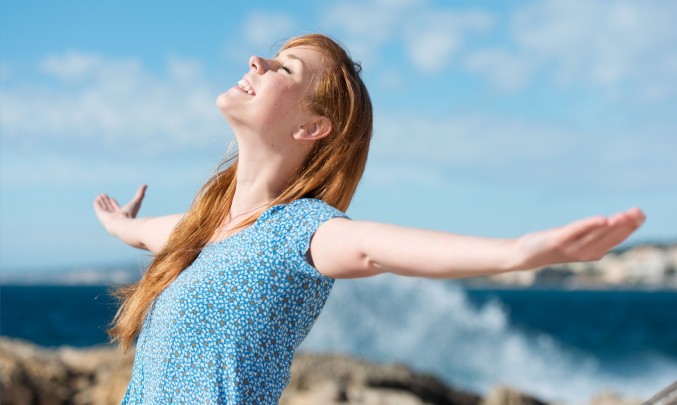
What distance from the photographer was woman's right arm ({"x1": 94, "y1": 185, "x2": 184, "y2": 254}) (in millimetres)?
2568

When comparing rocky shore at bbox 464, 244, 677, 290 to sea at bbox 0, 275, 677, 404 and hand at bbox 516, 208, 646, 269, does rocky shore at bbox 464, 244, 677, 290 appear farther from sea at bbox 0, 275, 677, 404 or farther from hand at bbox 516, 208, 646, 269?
hand at bbox 516, 208, 646, 269

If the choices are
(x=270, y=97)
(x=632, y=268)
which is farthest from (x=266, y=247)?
(x=632, y=268)

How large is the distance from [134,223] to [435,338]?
16.5 meters

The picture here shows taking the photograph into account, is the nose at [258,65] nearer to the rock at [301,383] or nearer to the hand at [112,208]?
the hand at [112,208]

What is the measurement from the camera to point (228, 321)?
77.3 inches

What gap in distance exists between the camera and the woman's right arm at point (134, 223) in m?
2.57

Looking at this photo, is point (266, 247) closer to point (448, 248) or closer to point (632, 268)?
point (448, 248)

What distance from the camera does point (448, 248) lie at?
5.08 feet

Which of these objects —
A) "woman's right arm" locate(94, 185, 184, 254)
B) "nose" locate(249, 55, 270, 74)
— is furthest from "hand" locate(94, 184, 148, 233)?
"nose" locate(249, 55, 270, 74)

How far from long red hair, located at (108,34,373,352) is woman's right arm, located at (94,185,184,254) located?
23 centimetres

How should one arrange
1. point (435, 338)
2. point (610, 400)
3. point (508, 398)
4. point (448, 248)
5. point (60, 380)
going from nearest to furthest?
1. point (448, 248)
2. point (610, 400)
3. point (60, 380)
4. point (508, 398)
5. point (435, 338)

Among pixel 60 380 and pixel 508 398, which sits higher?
pixel 508 398

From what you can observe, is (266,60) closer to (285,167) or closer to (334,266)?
(285,167)

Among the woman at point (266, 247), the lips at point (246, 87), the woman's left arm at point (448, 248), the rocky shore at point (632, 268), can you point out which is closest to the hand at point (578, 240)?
the woman's left arm at point (448, 248)
